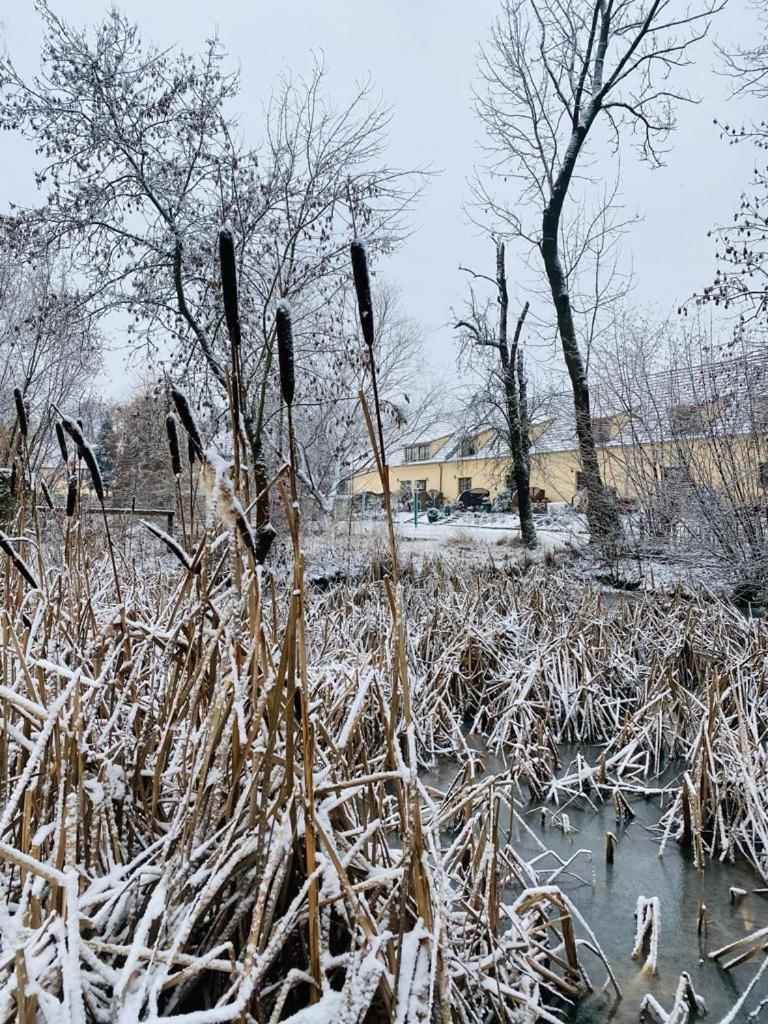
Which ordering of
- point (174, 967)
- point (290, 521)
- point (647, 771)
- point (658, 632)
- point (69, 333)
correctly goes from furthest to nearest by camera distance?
point (69, 333) < point (658, 632) < point (647, 771) < point (174, 967) < point (290, 521)

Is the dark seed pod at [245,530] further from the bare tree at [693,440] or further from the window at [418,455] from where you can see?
the window at [418,455]

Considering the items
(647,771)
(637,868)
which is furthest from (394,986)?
(647,771)

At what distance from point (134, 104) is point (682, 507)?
30.0 feet

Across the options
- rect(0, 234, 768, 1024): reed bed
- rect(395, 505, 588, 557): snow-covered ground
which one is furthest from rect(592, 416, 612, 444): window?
rect(0, 234, 768, 1024): reed bed

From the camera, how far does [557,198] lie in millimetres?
11648

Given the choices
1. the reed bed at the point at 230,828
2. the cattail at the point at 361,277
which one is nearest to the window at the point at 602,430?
the reed bed at the point at 230,828

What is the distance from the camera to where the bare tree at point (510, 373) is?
41.8 ft

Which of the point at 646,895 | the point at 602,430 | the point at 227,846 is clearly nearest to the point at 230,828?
the point at 227,846

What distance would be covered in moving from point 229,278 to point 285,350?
0.12 metres

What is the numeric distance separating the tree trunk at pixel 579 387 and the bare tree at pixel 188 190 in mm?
3309

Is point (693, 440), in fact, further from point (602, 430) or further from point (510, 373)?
point (510, 373)

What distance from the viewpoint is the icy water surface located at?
69.7 inches

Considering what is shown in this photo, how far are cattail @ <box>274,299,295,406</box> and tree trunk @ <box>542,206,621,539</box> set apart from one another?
25.8 ft

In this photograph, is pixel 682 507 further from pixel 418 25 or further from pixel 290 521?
pixel 418 25
